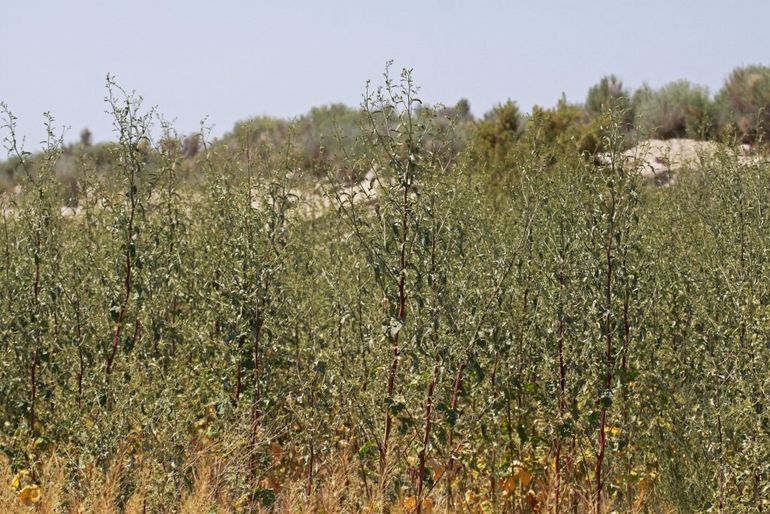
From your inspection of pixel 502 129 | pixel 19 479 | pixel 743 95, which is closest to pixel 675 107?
pixel 743 95

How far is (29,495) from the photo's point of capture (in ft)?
21.5

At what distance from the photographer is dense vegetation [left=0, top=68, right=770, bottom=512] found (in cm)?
615

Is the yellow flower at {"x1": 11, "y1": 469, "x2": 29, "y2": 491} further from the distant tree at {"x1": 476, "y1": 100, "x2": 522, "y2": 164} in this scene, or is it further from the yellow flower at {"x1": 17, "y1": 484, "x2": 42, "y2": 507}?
the distant tree at {"x1": 476, "y1": 100, "x2": 522, "y2": 164}

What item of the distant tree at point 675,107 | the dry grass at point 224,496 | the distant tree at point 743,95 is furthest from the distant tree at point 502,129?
the dry grass at point 224,496

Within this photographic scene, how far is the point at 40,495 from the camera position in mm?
6398

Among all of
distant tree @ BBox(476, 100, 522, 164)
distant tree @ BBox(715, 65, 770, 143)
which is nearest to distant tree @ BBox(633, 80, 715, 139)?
distant tree @ BBox(715, 65, 770, 143)

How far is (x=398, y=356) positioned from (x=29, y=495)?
7.37ft

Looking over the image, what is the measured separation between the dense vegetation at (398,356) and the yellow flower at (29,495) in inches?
1.1

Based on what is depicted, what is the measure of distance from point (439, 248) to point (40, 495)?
2497 mm

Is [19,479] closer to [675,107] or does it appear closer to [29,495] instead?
[29,495]

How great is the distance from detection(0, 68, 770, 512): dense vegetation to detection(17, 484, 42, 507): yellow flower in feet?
0.09

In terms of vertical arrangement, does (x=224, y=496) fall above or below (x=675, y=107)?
below

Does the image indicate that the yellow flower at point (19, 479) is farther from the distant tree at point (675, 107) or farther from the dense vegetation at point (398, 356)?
the distant tree at point (675, 107)

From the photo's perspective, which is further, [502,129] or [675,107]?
[675,107]
